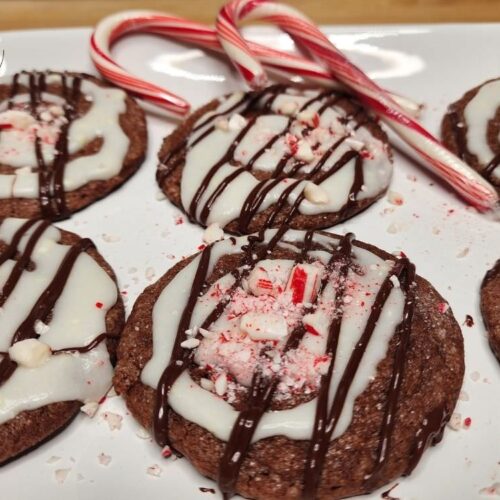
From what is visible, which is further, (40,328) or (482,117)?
(482,117)

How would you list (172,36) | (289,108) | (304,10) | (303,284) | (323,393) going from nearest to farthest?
(323,393)
(303,284)
(289,108)
(172,36)
(304,10)

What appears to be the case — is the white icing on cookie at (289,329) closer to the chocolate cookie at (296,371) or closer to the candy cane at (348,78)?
the chocolate cookie at (296,371)

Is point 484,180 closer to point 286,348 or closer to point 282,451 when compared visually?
point 286,348

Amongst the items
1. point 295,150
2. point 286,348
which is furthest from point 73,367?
point 295,150

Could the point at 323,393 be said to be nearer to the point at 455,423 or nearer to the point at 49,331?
the point at 455,423

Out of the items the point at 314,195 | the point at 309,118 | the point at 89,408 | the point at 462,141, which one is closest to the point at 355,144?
the point at 309,118

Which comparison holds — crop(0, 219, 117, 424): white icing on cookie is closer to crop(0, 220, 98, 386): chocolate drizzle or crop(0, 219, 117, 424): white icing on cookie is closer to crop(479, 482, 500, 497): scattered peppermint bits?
crop(0, 220, 98, 386): chocolate drizzle

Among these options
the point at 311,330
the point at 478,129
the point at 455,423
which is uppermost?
the point at 478,129
